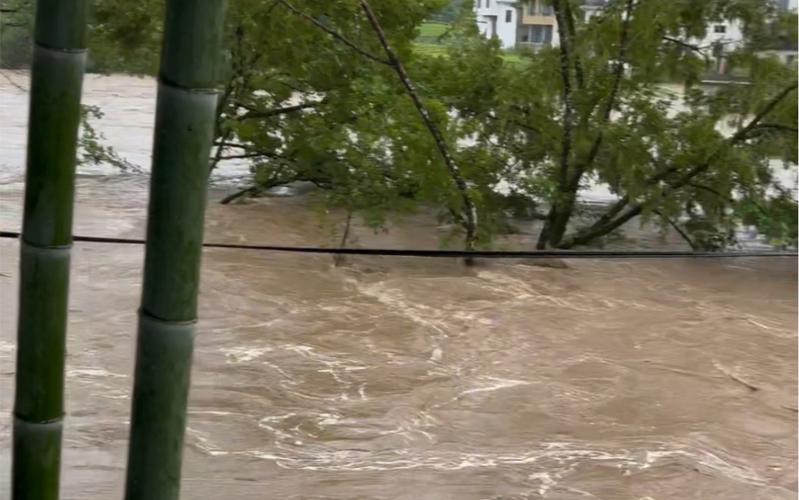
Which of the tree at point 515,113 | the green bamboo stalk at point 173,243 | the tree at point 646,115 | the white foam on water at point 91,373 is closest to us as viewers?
the green bamboo stalk at point 173,243

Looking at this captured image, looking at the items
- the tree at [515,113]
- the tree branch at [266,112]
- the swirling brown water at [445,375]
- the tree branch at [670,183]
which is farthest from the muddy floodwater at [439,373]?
the tree branch at [266,112]

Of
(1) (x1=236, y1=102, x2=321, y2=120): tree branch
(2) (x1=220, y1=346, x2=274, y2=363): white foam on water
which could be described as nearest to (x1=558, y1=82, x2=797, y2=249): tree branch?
(1) (x1=236, y1=102, x2=321, y2=120): tree branch

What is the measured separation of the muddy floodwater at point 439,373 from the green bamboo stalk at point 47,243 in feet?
4.70

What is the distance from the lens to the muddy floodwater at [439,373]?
3.00 metres

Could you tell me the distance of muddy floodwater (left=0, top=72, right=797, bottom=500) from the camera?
9.84 ft

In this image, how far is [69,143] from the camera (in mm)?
1151

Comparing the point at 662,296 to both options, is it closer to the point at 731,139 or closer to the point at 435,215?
the point at 731,139

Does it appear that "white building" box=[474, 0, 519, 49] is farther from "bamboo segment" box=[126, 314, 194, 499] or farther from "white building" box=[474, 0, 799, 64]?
"bamboo segment" box=[126, 314, 194, 499]

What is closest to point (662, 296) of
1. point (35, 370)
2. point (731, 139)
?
point (731, 139)

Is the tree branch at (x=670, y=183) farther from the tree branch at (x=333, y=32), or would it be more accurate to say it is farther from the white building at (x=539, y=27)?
the tree branch at (x=333, y=32)

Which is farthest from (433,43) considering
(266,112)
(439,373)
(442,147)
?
(439,373)

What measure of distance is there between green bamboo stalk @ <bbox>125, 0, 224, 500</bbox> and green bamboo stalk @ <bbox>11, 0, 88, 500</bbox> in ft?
0.48

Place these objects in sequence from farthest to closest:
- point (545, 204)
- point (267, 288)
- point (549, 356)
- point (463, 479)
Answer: point (545, 204), point (267, 288), point (549, 356), point (463, 479)

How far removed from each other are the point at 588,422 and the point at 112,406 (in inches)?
57.5
